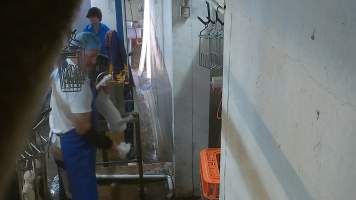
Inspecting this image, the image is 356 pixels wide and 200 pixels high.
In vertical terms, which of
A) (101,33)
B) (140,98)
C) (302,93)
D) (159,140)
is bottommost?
(159,140)

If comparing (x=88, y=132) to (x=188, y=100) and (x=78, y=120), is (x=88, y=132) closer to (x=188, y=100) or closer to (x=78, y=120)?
(x=78, y=120)

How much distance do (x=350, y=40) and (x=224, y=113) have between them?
56.3 inches

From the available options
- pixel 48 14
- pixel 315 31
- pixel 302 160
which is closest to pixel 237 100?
pixel 302 160

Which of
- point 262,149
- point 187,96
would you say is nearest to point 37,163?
point 187,96

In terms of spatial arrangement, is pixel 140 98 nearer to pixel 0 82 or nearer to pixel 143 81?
pixel 143 81

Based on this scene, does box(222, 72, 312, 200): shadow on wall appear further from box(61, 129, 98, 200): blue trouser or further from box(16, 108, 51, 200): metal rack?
box(61, 129, 98, 200): blue trouser

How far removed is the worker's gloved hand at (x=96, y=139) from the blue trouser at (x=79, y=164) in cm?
4

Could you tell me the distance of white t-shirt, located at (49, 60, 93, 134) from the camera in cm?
270

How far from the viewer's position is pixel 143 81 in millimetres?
7246

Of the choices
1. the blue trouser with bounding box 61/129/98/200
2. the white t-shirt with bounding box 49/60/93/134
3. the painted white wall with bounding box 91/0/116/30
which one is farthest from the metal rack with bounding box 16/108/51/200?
the painted white wall with bounding box 91/0/116/30

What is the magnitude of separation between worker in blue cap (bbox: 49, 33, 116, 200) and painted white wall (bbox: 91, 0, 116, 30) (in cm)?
275

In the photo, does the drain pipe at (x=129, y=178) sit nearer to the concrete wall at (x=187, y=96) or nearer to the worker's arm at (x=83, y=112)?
the concrete wall at (x=187, y=96)

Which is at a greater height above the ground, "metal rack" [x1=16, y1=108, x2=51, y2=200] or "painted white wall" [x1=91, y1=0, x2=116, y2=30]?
"painted white wall" [x1=91, y1=0, x2=116, y2=30]

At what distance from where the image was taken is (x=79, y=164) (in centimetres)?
291
